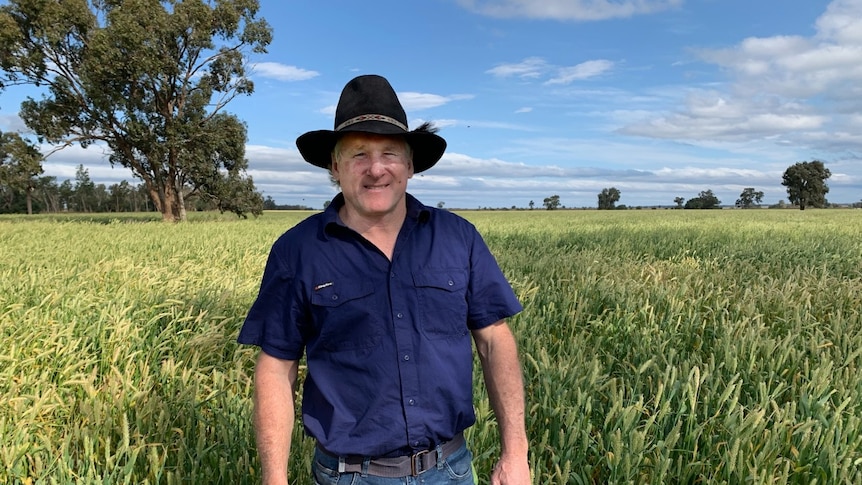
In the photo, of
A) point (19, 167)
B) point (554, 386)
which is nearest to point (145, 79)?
point (19, 167)

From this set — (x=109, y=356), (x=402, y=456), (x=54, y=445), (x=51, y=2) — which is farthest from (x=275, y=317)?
(x=51, y=2)

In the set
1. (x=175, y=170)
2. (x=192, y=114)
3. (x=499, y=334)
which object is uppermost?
(x=192, y=114)

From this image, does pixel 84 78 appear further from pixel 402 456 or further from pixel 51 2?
pixel 402 456

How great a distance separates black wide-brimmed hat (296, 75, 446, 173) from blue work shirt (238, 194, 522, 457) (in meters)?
0.29

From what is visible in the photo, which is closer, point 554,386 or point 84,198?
point 554,386

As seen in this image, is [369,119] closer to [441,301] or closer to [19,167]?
[441,301]

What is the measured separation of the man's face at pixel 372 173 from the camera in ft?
6.19

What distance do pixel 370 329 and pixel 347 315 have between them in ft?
0.31

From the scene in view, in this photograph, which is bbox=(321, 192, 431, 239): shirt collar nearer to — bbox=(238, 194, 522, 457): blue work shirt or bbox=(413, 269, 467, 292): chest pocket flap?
bbox=(238, 194, 522, 457): blue work shirt

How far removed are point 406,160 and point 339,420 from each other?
96 cm

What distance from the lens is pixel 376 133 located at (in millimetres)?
1884

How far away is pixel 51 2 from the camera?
29344mm

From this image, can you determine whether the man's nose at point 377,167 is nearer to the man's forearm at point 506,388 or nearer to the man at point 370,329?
the man at point 370,329

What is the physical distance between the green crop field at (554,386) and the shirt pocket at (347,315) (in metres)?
1.06
